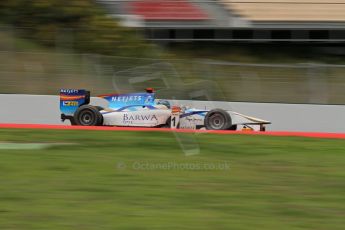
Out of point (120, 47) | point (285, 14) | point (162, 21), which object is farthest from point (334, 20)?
point (120, 47)

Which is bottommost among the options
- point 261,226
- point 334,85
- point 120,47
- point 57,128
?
point 261,226

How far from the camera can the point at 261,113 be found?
47.0ft

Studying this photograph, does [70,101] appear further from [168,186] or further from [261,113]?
[168,186]

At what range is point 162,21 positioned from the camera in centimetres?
1861

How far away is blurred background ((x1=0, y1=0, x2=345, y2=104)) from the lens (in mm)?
14586

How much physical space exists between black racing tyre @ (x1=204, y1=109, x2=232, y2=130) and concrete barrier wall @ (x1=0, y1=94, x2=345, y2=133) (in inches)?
83.7

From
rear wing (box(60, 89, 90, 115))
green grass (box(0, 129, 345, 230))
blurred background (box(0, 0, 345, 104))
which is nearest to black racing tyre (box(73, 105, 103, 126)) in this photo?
rear wing (box(60, 89, 90, 115))

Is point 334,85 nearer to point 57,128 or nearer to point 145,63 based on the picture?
point 145,63

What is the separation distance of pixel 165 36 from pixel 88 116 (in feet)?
25.2

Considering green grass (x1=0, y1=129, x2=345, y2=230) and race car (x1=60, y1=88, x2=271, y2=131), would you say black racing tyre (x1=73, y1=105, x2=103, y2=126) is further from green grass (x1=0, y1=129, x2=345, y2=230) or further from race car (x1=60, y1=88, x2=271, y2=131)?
green grass (x1=0, y1=129, x2=345, y2=230)

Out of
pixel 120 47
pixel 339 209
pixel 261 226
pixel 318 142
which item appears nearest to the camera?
pixel 261 226

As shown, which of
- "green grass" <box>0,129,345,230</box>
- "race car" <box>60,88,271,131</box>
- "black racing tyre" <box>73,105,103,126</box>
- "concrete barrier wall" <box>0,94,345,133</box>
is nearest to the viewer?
"green grass" <box>0,129,345,230</box>

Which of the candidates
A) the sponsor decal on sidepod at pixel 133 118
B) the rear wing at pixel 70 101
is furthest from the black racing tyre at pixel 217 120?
the rear wing at pixel 70 101

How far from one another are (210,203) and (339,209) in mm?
1121
